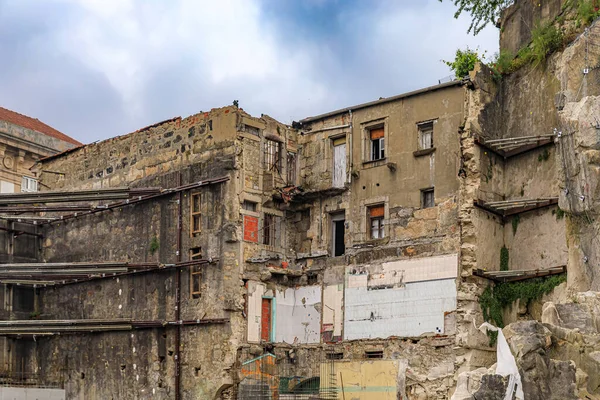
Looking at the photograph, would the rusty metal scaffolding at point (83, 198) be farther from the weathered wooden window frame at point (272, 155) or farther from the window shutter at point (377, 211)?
the window shutter at point (377, 211)

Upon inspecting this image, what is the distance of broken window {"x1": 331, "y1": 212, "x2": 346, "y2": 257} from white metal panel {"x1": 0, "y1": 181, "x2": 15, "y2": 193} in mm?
17820

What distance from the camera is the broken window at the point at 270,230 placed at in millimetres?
36375

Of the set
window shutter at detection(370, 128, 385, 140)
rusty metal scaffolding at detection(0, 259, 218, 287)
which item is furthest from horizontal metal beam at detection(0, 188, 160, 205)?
window shutter at detection(370, 128, 385, 140)

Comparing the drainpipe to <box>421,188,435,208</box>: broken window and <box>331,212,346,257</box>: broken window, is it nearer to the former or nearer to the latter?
<box>331,212,346,257</box>: broken window

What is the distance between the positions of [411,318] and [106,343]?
36.8 ft

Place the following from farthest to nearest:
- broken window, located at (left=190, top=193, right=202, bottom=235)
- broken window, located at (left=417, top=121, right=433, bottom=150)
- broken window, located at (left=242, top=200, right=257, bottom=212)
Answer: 1. broken window, located at (left=190, top=193, right=202, bottom=235)
2. broken window, located at (left=242, top=200, right=257, bottom=212)
3. broken window, located at (left=417, top=121, right=433, bottom=150)

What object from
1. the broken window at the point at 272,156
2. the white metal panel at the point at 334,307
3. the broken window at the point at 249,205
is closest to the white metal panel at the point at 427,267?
the white metal panel at the point at 334,307

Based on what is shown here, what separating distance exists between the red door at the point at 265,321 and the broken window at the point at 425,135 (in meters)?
7.06

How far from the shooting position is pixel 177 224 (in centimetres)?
3659

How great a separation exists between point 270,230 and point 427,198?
18.4 feet

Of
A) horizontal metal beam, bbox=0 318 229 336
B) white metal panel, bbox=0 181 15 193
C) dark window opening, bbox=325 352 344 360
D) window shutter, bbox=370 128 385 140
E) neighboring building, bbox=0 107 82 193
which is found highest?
neighboring building, bbox=0 107 82 193

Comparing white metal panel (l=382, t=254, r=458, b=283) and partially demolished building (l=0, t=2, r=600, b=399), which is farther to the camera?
partially demolished building (l=0, t=2, r=600, b=399)

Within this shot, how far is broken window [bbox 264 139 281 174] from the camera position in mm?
36584

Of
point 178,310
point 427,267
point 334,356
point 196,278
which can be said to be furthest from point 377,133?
point 178,310
